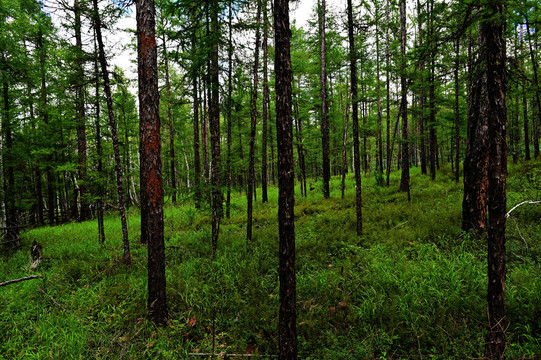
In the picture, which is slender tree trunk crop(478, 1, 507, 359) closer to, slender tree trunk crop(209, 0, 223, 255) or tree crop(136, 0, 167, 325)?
tree crop(136, 0, 167, 325)

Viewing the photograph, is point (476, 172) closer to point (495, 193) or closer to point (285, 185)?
point (495, 193)

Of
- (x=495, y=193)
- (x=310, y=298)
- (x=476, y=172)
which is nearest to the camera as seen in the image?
(x=495, y=193)

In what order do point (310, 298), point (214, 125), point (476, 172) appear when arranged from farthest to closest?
point (214, 125) → point (476, 172) → point (310, 298)

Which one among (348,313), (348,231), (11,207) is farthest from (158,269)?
(11,207)

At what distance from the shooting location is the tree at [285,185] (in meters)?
3.40

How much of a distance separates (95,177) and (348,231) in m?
10.2

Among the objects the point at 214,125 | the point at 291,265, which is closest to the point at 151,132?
the point at 214,125

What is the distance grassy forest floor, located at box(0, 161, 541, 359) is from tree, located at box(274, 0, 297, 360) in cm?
100

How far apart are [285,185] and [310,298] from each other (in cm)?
349

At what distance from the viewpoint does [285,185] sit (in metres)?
3.48

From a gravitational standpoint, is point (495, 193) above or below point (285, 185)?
below

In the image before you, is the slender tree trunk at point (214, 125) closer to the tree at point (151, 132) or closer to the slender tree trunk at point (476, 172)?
the tree at point (151, 132)

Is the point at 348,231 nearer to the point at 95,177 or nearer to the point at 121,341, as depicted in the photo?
the point at 121,341

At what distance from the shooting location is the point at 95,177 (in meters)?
8.52
